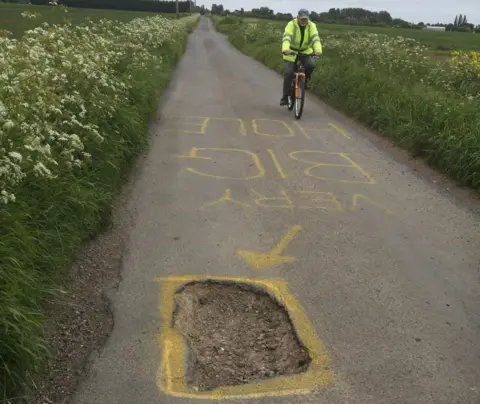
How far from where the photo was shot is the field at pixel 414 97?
25.4ft

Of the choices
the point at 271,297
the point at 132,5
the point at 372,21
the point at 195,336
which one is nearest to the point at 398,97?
the point at 271,297

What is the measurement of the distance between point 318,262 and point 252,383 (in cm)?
180

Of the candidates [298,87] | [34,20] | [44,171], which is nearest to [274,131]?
[298,87]

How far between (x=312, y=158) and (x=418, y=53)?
8380 mm

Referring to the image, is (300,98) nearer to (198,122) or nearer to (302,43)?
(302,43)

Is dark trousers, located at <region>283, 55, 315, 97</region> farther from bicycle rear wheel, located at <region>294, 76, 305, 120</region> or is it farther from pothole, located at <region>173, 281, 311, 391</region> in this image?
pothole, located at <region>173, 281, 311, 391</region>

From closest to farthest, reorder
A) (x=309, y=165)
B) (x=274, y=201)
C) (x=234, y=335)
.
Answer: (x=234, y=335) → (x=274, y=201) → (x=309, y=165)

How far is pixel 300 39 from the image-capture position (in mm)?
10961

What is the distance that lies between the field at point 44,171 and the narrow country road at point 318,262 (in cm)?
43

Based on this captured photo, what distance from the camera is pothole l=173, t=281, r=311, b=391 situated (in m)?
3.22

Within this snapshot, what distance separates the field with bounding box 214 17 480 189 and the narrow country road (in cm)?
70

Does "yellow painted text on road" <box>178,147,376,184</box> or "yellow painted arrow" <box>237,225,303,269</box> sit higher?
"yellow painted arrow" <box>237,225,303,269</box>

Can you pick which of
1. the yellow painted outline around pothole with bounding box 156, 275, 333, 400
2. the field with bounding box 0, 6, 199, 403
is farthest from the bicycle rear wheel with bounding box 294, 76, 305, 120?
the yellow painted outline around pothole with bounding box 156, 275, 333, 400

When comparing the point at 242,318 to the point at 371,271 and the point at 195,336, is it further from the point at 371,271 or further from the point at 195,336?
the point at 371,271
